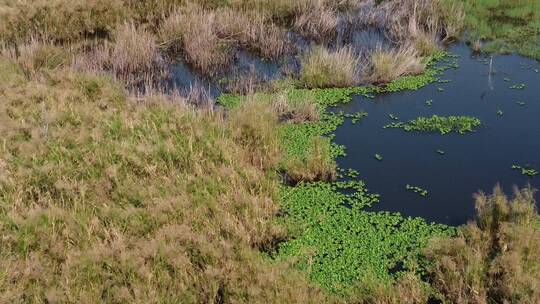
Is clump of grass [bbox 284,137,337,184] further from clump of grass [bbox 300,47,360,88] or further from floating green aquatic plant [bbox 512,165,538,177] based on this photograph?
clump of grass [bbox 300,47,360,88]

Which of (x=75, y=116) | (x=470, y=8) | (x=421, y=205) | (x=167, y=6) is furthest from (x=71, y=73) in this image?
(x=470, y=8)

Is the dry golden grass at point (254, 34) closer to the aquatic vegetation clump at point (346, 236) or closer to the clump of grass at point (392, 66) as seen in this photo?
the clump of grass at point (392, 66)

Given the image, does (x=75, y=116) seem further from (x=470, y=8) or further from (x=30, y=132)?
(x=470, y=8)

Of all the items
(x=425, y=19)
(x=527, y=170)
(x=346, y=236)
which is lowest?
(x=346, y=236)

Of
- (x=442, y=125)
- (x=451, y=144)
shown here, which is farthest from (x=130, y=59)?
(x=451, y=144)

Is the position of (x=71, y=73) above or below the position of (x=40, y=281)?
above

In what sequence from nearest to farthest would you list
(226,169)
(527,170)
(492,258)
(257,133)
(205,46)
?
(492,258), (226,169), (527,170), (257,133), (205,46)

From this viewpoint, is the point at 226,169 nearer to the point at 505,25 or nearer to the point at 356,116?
the point at 356,116
